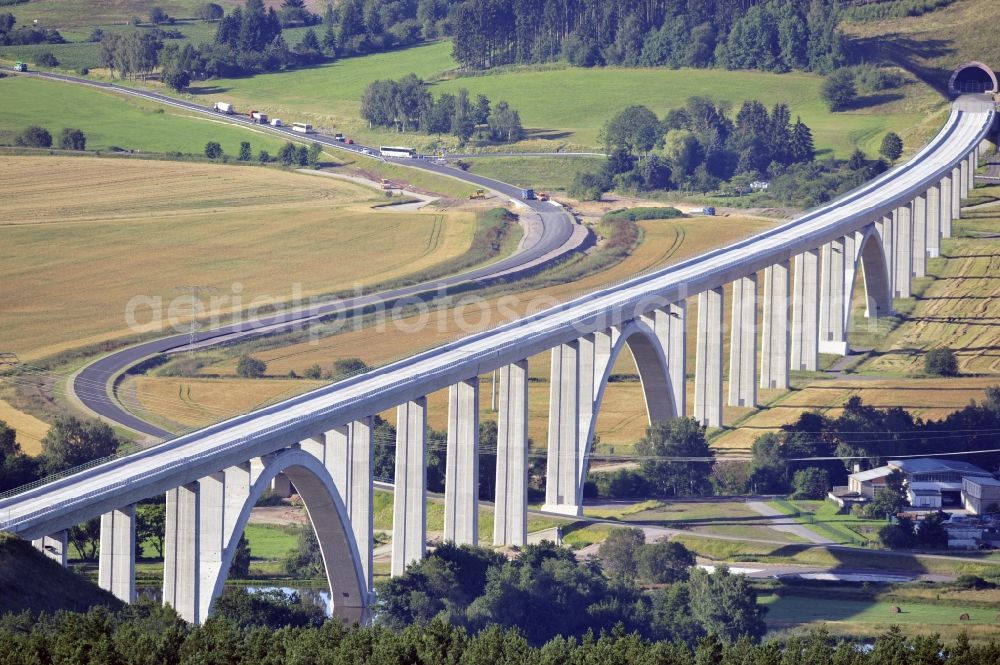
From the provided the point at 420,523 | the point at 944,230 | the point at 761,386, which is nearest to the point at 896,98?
the point at 944,230

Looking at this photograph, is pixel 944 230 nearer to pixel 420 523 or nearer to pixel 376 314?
pixel 376 314

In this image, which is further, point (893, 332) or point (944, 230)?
point (944, 230)

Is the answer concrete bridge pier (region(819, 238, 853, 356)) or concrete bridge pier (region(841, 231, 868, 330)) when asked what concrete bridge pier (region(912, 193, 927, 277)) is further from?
concrete bridge pier (region(819, 238, 853, 356))

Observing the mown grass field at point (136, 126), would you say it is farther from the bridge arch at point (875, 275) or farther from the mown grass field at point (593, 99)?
the bridge arch at point (875, 275)

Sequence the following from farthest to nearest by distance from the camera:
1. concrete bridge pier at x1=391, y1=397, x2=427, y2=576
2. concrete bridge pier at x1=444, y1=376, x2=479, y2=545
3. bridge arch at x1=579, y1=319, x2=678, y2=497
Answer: bridge arch at x1=579, y1=319, x2=678, y2=497
concrete bridge pier at x1=444, y1=376, x2=479, y2=545
concrete bridge pier at x1=391, y1=397, x2=427, y2=576

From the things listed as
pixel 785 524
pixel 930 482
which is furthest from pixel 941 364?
pixel 785 524

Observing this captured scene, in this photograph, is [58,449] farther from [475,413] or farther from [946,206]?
[946,206]

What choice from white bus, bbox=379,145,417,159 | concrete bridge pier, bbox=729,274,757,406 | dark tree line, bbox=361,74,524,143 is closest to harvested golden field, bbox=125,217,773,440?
concrete bridge pier, bbox=729,274,757,406
